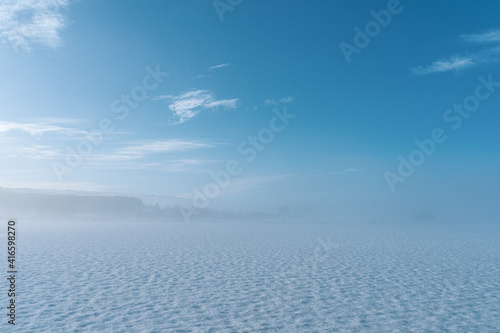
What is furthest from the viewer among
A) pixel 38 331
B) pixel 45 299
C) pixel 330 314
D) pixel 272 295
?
pixel 272 295

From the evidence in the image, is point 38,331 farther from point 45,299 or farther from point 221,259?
point 221,259

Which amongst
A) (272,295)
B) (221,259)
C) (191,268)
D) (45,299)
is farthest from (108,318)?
(221,259)

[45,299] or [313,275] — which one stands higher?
[45,299]

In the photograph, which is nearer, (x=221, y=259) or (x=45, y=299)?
(x=45, y=299)

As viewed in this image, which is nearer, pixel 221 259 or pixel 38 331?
pixel 38 331

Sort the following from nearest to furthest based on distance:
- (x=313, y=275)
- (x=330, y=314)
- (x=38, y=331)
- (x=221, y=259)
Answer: (x=38, y=331) → (x=330, y=314) → (x=313, y=275) → (x=221, y=259)

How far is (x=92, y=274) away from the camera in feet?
62.3

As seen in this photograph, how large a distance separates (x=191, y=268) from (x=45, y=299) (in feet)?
29.2

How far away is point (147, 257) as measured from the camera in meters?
25.9

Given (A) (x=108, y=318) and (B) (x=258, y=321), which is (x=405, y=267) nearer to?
(B) (x=258, y=321)

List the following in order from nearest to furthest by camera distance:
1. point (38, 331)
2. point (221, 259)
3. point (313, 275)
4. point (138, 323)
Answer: point (38, 331) → point (138, 323) → point (313, 275) → point (221, 259)

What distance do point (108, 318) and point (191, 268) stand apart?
9.84 meters

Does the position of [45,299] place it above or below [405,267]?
above

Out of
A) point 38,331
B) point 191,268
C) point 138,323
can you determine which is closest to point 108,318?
point 138,323
